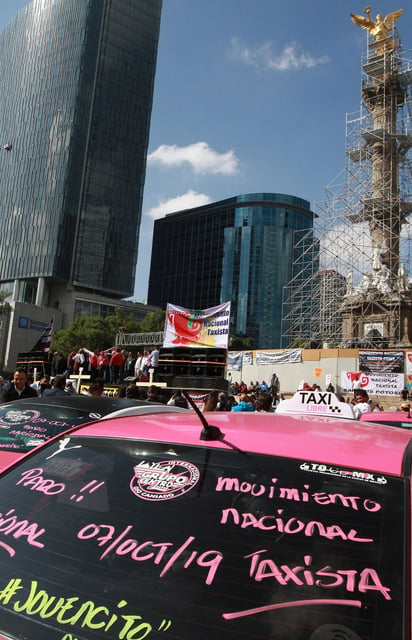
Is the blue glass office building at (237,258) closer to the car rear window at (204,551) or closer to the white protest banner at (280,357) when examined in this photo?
the white protest banner at (280,357)

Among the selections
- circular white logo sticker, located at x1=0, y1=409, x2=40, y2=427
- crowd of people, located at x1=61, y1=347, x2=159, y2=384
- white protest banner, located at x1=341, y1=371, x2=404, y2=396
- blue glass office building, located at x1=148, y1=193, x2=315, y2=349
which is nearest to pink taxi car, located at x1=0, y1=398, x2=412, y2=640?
circular white logo sticker, located at x1=0, y1=409, x2=40, y2=427

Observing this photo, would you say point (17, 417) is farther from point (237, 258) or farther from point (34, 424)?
point (237, 258)

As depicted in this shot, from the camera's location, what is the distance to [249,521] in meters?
1.59

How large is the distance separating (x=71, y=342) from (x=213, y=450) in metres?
59.2

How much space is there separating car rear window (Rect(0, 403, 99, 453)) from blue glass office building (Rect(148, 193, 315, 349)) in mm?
92269

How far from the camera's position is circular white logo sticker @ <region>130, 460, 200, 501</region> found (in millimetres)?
1742

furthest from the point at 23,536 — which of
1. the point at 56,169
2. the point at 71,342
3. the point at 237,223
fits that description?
the point at 237,223

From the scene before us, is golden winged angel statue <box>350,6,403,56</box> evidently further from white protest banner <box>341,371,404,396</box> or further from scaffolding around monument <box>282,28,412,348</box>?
white protest banner <box>341,371,404,396</box>

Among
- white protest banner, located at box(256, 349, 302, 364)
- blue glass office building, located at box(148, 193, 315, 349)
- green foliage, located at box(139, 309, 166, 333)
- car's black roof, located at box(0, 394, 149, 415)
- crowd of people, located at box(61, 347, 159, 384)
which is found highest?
blue glass office building, located at box(148, 193, 315, 349)

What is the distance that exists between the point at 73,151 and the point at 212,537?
81.9m

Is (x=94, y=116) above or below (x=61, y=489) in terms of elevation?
above

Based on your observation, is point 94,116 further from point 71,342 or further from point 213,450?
point 213,450

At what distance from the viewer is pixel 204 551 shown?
150 cm

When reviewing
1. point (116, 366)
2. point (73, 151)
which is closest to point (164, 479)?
point (116, 366)
